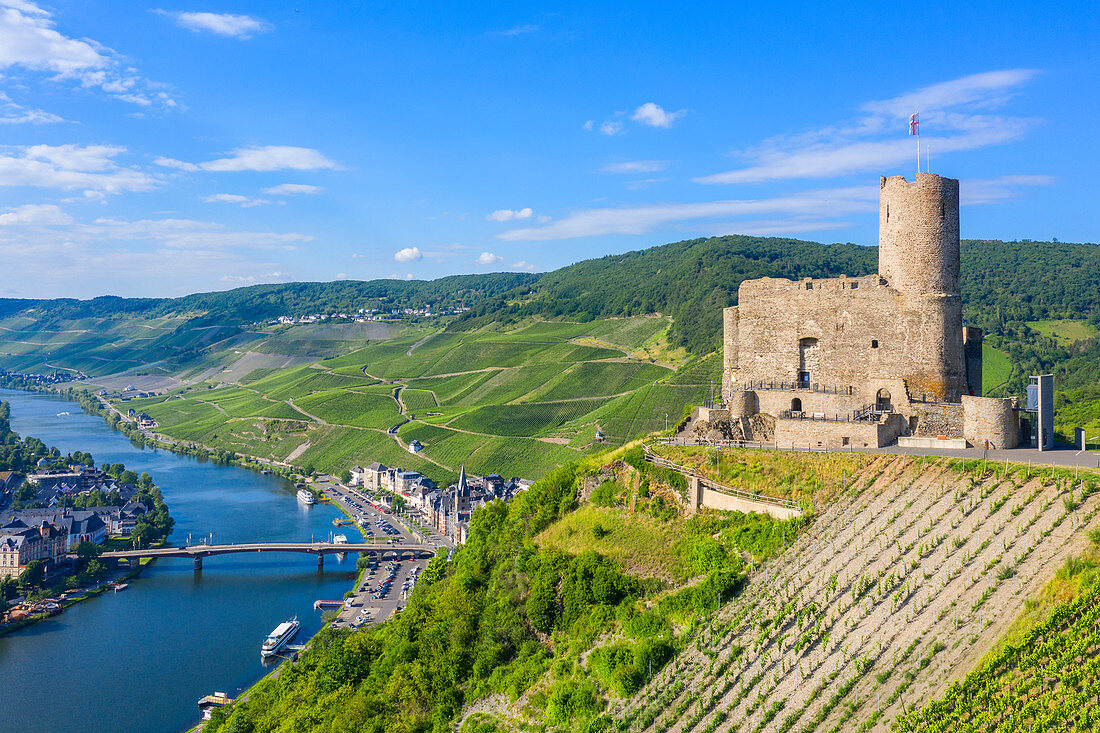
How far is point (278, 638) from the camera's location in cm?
5338

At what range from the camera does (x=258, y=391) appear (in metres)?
168

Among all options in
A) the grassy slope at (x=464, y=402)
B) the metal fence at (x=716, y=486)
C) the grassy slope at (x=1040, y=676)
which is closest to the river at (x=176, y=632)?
the grassy slope at (x=464, y=402)

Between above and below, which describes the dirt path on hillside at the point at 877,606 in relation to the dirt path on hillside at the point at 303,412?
above

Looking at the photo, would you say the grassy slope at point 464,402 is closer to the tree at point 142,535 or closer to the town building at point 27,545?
the tree at point 142,535

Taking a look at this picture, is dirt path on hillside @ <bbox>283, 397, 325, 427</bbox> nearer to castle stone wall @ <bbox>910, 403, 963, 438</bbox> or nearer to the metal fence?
the metal fence

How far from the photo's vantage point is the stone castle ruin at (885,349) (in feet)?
84.5

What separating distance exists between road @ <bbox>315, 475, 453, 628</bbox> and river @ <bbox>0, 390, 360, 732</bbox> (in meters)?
1.99

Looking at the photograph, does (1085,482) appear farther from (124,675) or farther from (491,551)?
(124,675)

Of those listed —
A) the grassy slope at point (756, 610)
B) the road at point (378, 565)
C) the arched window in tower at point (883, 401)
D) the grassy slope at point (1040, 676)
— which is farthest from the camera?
the road at point (378, 565)

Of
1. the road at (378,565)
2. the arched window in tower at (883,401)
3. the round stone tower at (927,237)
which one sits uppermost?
the round stone tower at (927,237)

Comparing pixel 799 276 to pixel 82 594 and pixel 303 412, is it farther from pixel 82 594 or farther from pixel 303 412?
pixel 82 594

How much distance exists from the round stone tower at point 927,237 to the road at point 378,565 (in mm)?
31752

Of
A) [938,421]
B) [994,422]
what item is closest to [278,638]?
[938,421]

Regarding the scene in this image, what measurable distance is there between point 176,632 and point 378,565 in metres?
18.5
